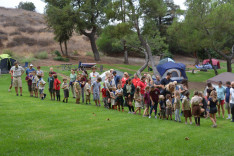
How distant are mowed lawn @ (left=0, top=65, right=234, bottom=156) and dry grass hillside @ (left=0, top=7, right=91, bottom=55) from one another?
34.9 meters

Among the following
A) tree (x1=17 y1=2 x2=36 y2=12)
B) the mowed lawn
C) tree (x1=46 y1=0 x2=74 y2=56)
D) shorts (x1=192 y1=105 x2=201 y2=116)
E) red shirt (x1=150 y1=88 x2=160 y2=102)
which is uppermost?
tree (x1=17 y1=2 x2=36 y2=12)

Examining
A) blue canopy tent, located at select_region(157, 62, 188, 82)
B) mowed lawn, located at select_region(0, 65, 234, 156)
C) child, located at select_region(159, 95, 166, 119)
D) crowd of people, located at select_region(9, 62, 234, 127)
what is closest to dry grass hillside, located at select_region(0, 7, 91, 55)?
blue canopy tent, located at select_region(157, 62, 188, 82)

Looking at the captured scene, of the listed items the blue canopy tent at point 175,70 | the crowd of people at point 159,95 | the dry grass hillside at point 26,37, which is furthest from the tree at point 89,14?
the crowd of people at point 159,95

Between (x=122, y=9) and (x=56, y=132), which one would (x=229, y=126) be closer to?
(x=56, y=132)

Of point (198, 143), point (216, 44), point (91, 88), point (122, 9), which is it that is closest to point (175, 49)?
point (216, 44)

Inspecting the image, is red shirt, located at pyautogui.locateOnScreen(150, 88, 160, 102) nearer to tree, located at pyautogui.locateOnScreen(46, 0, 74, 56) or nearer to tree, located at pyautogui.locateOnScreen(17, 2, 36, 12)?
tree, located at pyautogui.locateOnScreen(46, 0, 74, 56)

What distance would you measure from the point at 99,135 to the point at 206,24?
20.9 meters

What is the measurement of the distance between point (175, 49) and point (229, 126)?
158ft

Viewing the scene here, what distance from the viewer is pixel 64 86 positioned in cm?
1217

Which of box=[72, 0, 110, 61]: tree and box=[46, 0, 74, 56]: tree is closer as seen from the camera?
box=[46, 0, 74, 56]: tree

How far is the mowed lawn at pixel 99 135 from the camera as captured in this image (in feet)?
19.9

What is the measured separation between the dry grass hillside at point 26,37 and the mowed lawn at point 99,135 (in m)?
34.9

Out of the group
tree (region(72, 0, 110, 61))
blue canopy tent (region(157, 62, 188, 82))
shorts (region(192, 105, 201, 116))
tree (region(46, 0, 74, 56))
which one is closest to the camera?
shorts (region(192, 105, 201, 116))

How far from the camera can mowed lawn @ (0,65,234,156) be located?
6.07 metres
